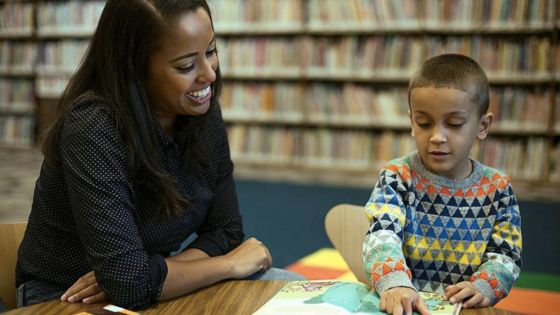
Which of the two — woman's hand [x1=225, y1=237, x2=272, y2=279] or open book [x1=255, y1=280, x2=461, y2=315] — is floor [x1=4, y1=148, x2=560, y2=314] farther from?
open book [x1=255, y1=280, x2=461, y2=315]

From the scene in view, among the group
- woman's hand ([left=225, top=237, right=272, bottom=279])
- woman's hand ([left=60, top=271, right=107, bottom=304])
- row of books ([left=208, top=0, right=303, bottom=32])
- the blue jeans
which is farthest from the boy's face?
row of books ([left=208, top=0, right=303, bottom=32])

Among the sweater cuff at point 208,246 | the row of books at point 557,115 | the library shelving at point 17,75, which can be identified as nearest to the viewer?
the sweater cuff at point 208,246

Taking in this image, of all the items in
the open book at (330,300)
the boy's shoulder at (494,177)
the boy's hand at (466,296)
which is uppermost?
the boy's shoulder at (494,177)

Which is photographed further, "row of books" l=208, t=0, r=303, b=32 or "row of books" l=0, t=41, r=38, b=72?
"row of books" l=0, t=41, r=38, b=72

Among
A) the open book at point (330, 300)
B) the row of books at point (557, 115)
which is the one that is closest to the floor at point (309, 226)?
the row of books at point (557, 115)

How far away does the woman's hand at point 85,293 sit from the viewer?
1.17 m

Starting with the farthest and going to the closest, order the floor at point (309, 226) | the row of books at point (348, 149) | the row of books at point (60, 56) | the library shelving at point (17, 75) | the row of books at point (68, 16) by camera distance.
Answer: the library shelving at point (17, 75) → the row of books at point (60, 56) → the row of books at point (68, 16) → the row of books at point (348, 149) → the floor at point (309, 226)

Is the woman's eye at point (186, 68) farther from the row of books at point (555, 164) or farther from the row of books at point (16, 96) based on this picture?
the row of books at point (16, 96)

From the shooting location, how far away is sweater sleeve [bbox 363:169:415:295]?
116cm

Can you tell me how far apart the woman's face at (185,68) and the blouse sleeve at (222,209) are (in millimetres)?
201

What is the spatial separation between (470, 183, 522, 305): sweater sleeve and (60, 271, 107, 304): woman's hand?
715 mm

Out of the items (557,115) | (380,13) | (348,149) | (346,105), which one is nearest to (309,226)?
(348,149)

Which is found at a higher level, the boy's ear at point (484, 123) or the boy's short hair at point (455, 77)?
the boy's short hair at point (455, 77)

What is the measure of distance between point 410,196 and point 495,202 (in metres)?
0.18
